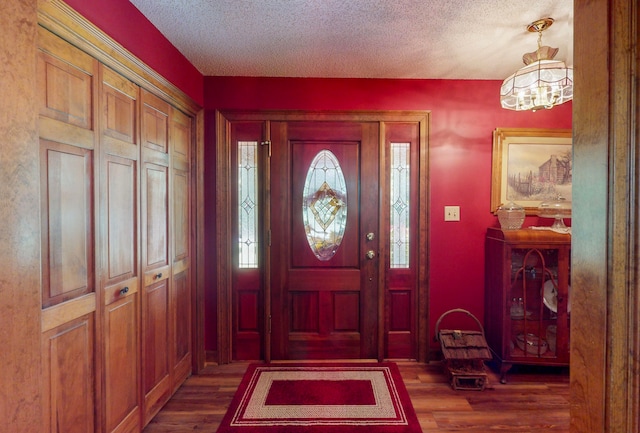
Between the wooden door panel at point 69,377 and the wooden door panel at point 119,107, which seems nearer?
the wooden door panel at point 69,377

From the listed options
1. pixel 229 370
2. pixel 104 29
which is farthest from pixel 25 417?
pixel 229 370

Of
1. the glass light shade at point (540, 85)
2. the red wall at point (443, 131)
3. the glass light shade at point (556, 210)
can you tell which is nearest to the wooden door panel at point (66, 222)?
the red wall at point (443, 131)

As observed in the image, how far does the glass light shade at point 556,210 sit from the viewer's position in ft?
8.65

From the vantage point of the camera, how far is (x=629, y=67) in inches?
21.0

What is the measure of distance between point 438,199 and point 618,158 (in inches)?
91.4

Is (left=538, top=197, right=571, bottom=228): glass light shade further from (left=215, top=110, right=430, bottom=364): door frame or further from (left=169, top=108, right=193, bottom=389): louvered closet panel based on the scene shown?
(left=169, top=108, right=193, bottom=389): louvered closet panel

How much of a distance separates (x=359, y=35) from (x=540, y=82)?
3.73ft

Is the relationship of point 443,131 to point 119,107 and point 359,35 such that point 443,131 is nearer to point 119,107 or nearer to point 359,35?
point 359,35

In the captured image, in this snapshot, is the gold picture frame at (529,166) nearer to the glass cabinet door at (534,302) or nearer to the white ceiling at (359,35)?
the glass cabinet door at (534,302)

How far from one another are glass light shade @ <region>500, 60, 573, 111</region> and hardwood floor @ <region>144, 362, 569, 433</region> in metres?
2.03

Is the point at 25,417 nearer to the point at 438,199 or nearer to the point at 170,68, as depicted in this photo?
the point at 170,68

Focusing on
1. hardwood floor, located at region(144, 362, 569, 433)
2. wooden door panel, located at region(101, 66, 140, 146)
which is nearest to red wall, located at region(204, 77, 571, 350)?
hardwood floor, located at region(144, 362, 569, 433)

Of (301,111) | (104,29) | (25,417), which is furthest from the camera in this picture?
(301,111)

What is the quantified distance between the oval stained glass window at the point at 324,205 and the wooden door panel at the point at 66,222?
164 cm
